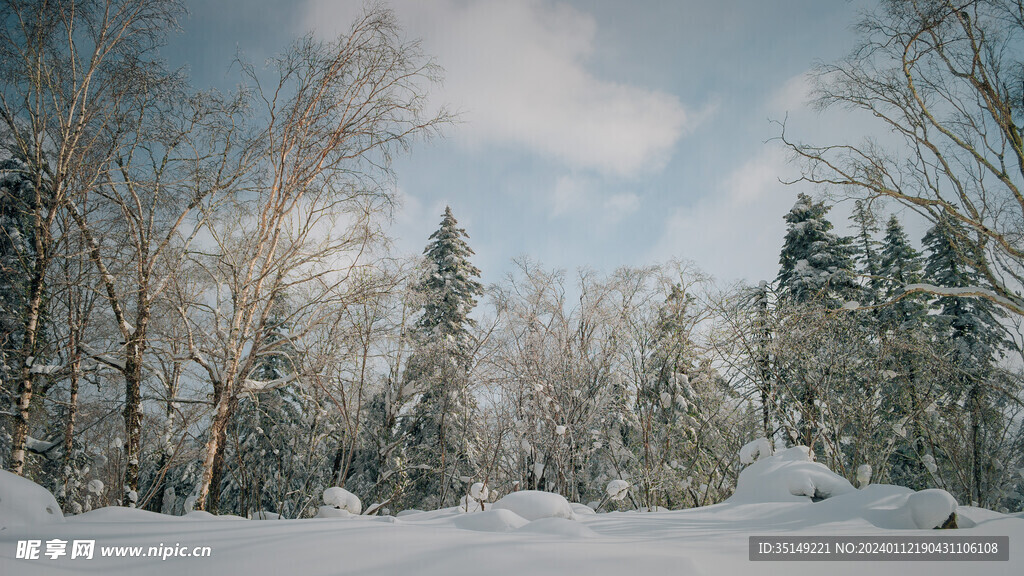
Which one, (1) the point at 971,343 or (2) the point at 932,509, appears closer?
(2) the point at 932,509

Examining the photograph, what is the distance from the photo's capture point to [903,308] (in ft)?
48.3

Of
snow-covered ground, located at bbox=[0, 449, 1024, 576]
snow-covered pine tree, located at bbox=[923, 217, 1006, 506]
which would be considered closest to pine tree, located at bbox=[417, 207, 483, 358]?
snow-covered ground, located at bbox=[0, 449, 1024, 576]

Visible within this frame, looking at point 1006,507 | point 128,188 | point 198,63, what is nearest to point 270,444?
point 128,188

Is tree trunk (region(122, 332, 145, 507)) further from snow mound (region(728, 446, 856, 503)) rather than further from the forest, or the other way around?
snow mound (region(728, 446, 856, 503))

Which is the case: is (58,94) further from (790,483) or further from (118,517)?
(790,483)

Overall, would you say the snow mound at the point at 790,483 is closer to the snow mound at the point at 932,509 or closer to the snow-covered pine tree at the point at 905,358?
the snow mound at the point at 932,509

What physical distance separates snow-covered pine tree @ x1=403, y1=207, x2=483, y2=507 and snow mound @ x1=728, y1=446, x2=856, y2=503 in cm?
845

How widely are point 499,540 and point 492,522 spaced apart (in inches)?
40.1

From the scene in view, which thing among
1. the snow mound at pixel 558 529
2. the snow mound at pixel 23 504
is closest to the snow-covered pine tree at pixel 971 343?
the snow mound at pixel 558 529

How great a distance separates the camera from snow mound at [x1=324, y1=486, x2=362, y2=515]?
562 cm


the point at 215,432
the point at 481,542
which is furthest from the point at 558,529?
the point at 215,432

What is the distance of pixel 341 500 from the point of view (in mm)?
5637

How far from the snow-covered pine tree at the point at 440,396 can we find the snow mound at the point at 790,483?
27.7ft

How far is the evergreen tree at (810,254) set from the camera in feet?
48.2
